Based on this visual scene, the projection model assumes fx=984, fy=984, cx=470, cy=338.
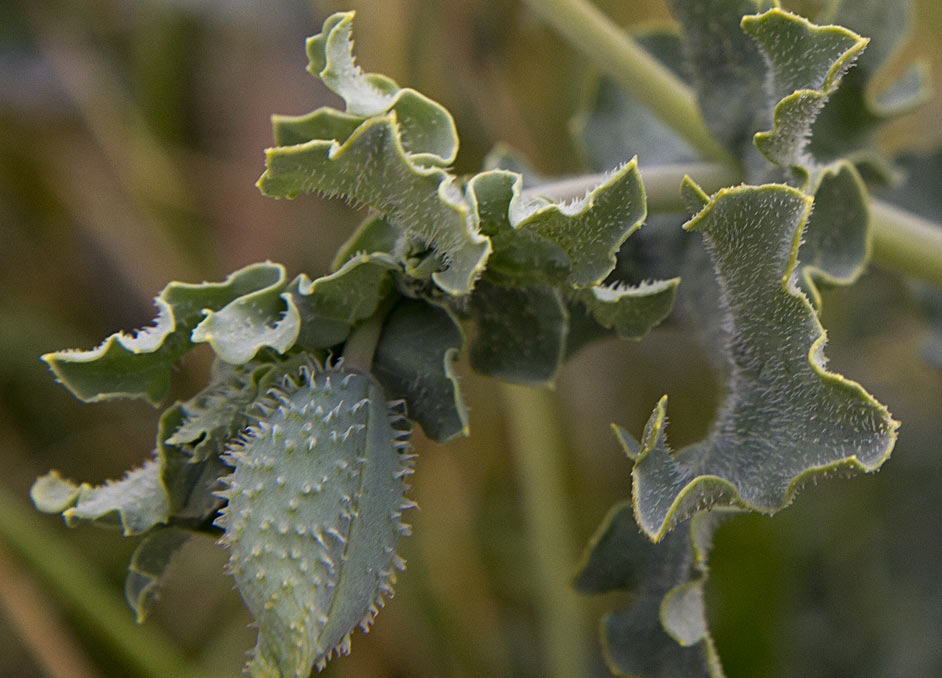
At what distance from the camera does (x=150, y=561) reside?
90cm

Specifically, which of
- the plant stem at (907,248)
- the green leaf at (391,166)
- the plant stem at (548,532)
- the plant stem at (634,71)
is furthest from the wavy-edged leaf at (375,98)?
the plant stem at (548,532)

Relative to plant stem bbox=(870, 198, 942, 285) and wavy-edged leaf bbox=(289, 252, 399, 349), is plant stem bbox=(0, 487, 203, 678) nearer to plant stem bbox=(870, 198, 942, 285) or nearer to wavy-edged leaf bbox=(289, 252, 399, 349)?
wavy-edged leaf bbox=(289, 252, 399, 349)

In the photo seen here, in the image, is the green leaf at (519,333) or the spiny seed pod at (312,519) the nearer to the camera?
the spiny seed pod at (312,519)

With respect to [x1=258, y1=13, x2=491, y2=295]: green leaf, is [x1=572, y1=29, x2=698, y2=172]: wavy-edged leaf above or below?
below

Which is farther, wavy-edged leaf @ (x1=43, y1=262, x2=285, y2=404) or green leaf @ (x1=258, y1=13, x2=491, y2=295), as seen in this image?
wavy-edged leaf @ (x1=43, y1=262, x2=285, y2=404)

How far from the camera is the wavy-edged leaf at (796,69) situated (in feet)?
2.63

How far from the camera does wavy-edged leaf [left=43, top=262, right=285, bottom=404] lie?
2.77 feet

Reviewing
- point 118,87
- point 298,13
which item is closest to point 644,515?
point 298,13

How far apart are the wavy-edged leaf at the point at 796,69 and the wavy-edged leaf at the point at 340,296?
1.12ft

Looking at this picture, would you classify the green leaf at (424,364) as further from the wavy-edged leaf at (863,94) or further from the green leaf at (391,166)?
the wavy-edged leaf at (863,94)

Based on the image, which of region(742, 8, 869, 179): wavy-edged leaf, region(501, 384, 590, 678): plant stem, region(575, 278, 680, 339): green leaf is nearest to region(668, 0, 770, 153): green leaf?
region(742, 8, 869, 179): wavy-edged leaf

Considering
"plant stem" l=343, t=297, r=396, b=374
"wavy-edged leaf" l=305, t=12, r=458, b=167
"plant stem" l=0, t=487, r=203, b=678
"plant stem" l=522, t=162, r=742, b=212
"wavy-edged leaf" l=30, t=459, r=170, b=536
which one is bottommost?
"plant stem" l=0, t=487, r=203, b=678

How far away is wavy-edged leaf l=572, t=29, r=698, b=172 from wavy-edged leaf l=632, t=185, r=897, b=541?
0.51 metres

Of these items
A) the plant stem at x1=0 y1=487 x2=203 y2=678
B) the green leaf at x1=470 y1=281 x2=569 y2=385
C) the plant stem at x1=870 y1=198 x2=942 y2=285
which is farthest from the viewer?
the plant stem at x1=0 y1=487 x2=203 y2=678
